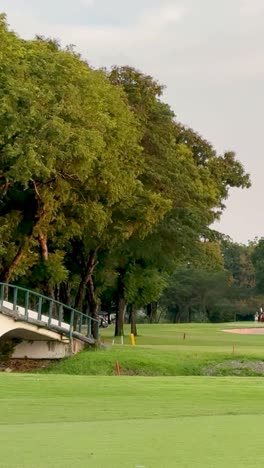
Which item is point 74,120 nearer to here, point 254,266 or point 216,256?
point 216,256

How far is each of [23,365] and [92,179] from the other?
8614 millimetres

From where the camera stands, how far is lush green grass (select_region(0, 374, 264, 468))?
11.4 m

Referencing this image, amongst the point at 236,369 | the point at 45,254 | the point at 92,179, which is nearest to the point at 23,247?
the point at 45,254

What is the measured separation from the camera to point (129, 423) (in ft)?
52.1

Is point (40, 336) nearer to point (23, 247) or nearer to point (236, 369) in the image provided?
point (23, 247)

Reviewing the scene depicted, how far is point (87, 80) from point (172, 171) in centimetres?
1272

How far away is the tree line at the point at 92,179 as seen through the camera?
38.1 metres

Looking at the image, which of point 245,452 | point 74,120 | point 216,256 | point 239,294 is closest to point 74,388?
point 245,452

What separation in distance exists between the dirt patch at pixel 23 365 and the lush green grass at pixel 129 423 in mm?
12269

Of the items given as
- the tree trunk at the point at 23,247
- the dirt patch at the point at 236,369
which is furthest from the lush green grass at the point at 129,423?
the tree trunk at the point at 23,247

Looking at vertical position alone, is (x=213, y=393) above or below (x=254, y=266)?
below

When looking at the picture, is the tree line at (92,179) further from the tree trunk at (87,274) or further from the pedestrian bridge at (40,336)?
the pedestrian bridge at (40,336)

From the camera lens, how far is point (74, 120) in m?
40.6

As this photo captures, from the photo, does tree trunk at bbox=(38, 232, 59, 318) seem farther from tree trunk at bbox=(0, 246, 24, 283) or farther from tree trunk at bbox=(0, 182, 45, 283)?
tree trunk at bbox=(0, 246, 24, 283)
